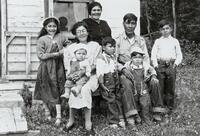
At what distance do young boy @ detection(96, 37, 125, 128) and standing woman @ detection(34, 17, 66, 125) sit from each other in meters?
0.75

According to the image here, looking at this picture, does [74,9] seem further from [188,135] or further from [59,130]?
[188,135]

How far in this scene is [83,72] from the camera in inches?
228

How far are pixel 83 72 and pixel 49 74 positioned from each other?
749mm

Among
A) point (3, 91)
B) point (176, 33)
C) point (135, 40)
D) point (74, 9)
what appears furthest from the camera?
point (176, 33)

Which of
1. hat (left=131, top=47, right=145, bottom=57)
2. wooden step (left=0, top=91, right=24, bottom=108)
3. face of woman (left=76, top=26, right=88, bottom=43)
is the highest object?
face of woman (left=76, top=26, right=88, bottom=43)

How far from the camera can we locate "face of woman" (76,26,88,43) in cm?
595

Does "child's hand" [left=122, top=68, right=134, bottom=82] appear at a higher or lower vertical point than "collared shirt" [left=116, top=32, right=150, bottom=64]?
lower

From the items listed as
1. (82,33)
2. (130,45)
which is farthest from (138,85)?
(82,33)

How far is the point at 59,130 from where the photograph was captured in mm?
5766

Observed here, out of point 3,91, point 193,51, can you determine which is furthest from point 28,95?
point 193,51

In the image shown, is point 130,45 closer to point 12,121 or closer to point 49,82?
point 49,82

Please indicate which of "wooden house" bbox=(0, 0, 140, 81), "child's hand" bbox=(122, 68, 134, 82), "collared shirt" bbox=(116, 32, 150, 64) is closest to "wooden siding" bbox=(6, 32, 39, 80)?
"wooden house" bbox=(0, 0, 140, 81)

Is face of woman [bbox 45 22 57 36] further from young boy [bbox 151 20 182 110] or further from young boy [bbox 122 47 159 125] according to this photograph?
young boy [bbox 151 20 182 110]

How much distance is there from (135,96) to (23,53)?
2455mm
